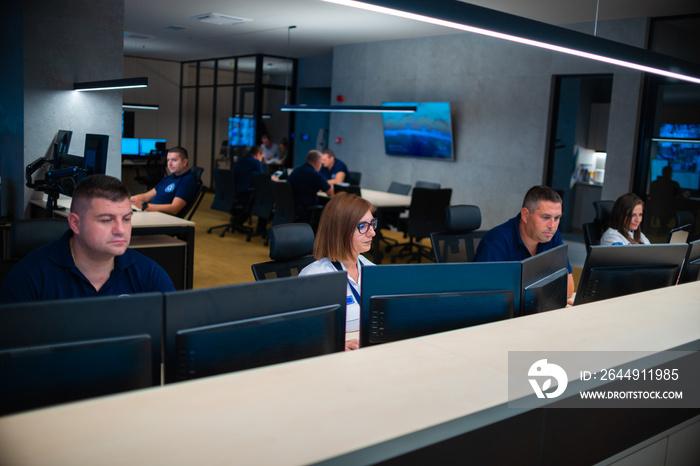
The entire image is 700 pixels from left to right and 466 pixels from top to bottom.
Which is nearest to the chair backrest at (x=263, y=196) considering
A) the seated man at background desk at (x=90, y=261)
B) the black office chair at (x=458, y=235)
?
the black office chair at (x=458, y=235)

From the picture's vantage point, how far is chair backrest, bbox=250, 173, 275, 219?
26.9 ft

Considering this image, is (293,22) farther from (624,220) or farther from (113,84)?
(624,220)

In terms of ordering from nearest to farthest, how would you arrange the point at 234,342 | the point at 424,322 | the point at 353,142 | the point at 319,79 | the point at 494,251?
the point at 234,342
the point at 424,322
the point at 494,251
the point at 353,142
the point at 319,79

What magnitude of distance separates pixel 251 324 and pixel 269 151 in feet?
39.6

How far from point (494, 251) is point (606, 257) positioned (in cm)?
88

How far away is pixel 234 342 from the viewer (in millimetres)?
1386

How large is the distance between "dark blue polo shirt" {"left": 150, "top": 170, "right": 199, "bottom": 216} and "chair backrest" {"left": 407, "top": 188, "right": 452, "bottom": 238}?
2454 millimetres

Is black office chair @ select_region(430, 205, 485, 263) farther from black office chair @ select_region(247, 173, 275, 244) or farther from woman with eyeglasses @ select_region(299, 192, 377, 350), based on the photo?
black office chair @ select_region(247, 173, 275, 244)

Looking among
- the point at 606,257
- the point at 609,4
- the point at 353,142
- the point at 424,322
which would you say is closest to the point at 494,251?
the point at 606,257

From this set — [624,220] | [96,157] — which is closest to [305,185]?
[96,157]

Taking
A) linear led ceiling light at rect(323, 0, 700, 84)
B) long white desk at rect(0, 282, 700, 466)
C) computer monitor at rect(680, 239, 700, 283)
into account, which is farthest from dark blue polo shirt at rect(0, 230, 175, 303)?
computer monitor at rect(680, 239, 700, 283)

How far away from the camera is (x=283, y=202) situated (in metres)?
7.64

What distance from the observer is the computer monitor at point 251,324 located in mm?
1312

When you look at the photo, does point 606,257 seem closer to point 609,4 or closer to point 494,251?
point 494,251
